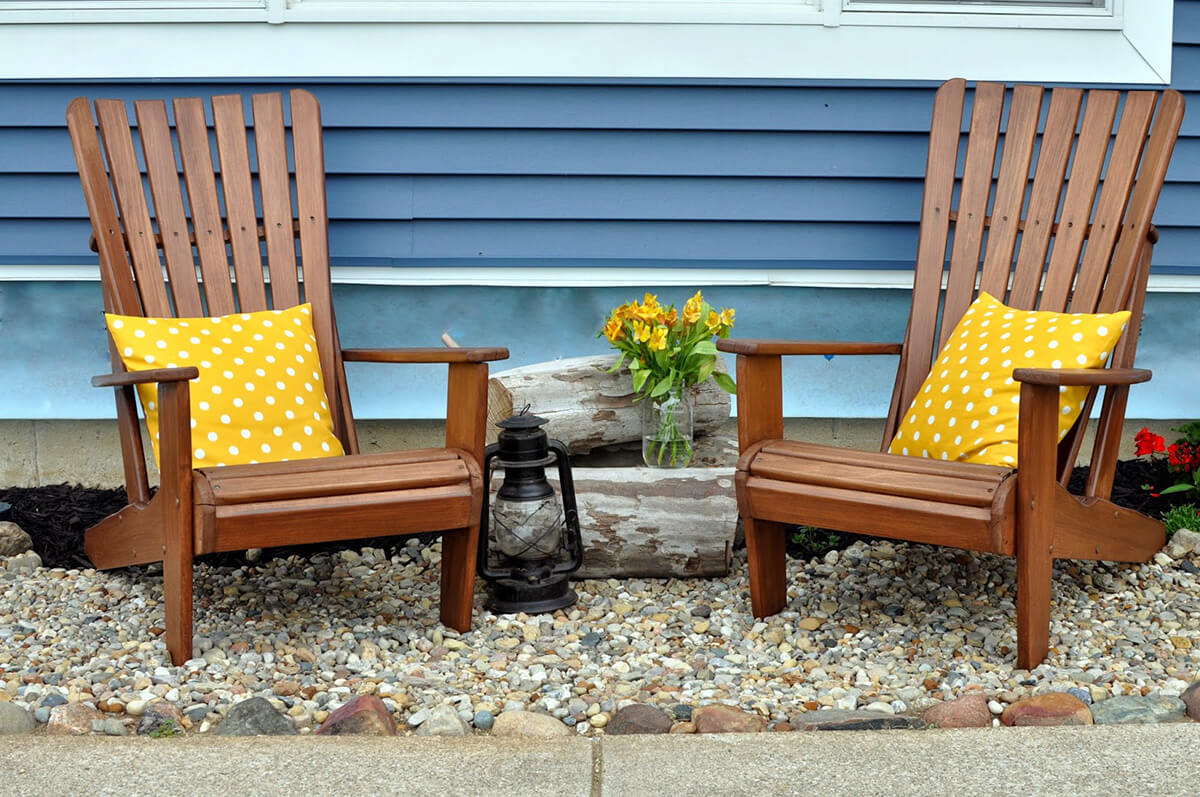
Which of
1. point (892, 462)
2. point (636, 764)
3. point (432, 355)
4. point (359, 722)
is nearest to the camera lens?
point (636, 764)

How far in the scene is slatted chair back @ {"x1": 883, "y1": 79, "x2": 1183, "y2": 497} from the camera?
272 centimetres

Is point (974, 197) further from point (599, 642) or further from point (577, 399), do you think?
point (599, 642)

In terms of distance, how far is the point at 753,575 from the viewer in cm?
254

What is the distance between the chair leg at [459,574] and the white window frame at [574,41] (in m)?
1.40

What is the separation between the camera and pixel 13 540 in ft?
9.91

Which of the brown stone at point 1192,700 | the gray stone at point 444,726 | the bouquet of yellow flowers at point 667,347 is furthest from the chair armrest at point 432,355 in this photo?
the brown stone at point 1192,700

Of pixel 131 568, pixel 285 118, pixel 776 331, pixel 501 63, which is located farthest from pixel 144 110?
pixel 776 331

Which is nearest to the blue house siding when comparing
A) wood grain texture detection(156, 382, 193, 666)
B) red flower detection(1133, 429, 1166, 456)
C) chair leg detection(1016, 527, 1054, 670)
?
red flower detection(1133, 429, 1166, 456)

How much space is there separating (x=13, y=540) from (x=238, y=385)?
0.90 metres

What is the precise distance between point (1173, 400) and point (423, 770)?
2652 mm

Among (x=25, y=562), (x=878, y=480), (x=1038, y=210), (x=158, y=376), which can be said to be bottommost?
(x=25, y=562)

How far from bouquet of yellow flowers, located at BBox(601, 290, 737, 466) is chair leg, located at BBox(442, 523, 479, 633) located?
0.57 metres

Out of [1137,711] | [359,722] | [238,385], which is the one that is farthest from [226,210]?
[1137,711]

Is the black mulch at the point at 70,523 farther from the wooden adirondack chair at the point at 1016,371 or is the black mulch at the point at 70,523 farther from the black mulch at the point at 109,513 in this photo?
the wooden adirondack chair at the point at 1016,371
